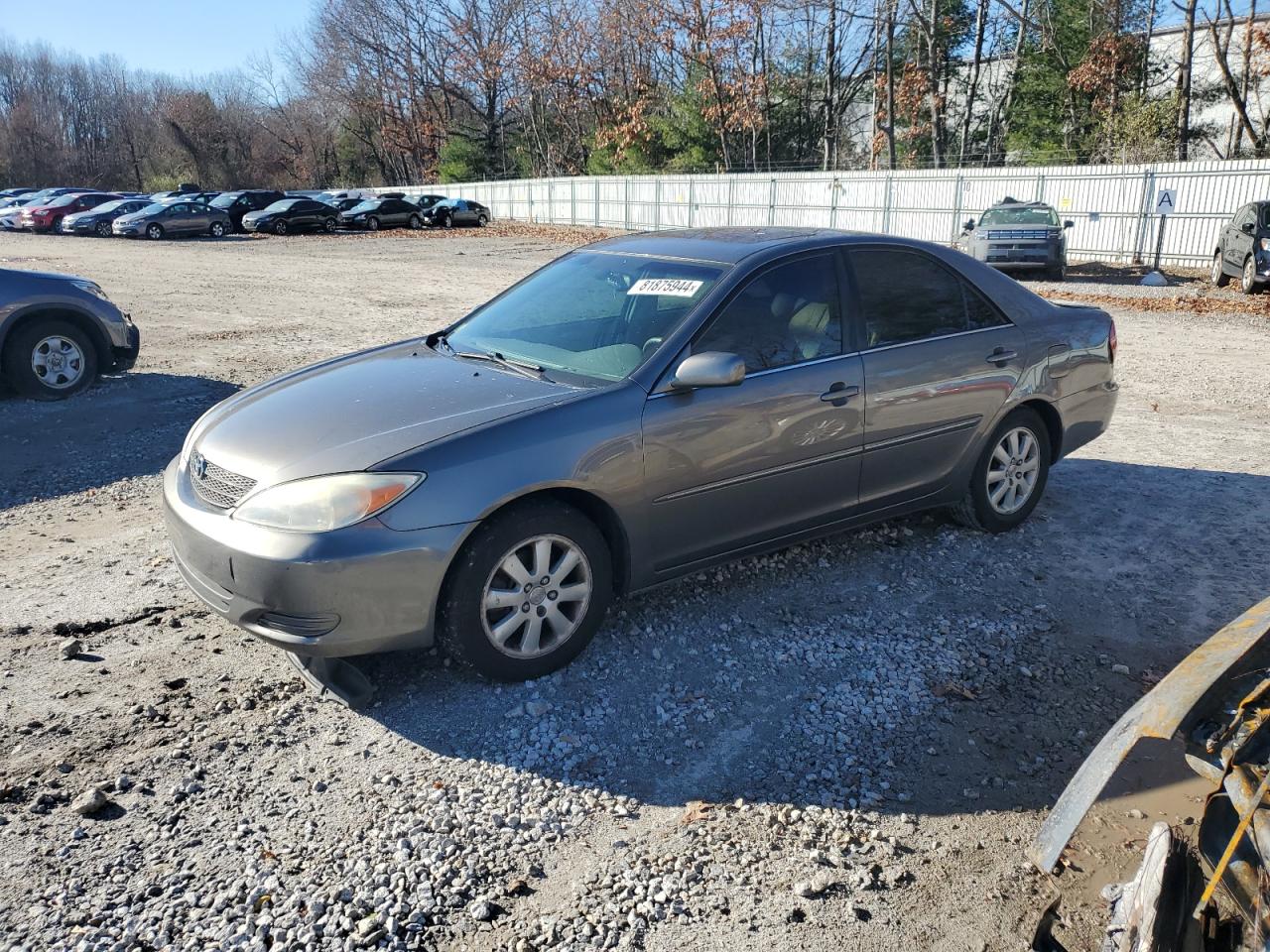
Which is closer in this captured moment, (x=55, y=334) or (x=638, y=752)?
(x=638, y=752)

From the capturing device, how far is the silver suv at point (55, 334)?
8.68m

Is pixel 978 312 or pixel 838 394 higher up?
pixel 978 312

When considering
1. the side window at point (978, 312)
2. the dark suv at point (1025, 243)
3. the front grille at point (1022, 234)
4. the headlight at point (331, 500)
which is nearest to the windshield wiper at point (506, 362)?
the headlight at point (331, 500)

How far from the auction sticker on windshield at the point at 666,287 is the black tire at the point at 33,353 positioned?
22.0 feet

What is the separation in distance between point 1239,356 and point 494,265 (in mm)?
17927

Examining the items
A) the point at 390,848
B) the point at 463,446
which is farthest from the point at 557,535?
the point at 390,848

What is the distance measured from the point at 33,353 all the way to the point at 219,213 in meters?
32.6

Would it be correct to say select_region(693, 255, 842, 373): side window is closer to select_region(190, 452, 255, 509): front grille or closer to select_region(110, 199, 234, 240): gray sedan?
select_region(190, 452, 255, 509): front grille

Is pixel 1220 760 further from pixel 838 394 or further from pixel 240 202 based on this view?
pixel 240 202

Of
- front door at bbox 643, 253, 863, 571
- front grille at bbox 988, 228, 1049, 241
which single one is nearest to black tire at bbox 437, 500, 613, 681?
front door at bbox 643, 253, 863, 571

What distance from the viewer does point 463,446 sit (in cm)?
365

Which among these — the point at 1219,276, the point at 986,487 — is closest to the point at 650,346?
the point at 986,487

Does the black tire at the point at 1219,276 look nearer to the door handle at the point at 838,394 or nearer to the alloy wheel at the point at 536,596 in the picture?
the door handle at the point at 838,394

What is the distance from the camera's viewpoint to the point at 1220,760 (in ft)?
7.38
